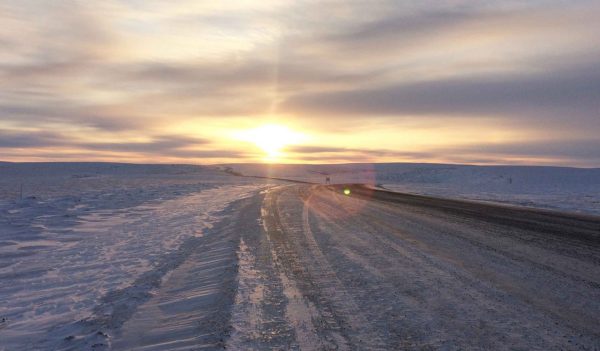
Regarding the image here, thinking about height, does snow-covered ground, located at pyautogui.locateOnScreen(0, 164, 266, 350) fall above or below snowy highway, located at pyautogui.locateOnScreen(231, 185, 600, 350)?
below

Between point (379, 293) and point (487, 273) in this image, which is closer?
point (379, 293)

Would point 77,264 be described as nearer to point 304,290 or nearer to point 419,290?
point 304,290

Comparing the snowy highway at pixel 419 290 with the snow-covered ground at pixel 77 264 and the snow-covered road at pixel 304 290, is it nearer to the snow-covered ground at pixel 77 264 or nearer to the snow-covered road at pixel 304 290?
the snow-covered road at pixel 304 290

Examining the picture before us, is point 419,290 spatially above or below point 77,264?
above

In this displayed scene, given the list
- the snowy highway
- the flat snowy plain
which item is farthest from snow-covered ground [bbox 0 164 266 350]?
the snowy highway

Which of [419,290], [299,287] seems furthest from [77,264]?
[419,290]

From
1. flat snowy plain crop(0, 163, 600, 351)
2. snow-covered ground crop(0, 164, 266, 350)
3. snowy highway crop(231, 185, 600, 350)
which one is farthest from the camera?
snow-covered ground crop(0, 164, 266, 350)

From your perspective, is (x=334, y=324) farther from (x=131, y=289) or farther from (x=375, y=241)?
(x=375, y=241)

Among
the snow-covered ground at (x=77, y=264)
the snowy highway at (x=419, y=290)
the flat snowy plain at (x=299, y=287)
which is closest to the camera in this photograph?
the snowy highway at (x=419, y=290)

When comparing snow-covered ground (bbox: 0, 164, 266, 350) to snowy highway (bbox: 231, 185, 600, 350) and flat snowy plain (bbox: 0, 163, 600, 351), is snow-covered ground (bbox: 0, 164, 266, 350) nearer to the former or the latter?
flat snowy plain (bbox: 0, 163, 600, 351)

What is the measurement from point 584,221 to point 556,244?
7.05 meters

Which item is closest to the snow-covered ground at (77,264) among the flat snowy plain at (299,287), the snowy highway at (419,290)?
the flat snowy plain at (299,287)

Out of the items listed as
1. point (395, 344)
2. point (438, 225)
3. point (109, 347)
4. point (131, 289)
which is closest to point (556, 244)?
point (438, 225)

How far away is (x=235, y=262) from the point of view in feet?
30.6
